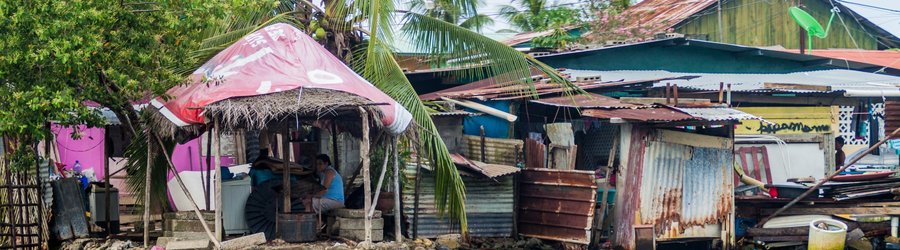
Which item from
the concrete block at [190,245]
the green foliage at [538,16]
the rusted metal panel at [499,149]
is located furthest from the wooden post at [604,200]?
the green foliage at [538,16]

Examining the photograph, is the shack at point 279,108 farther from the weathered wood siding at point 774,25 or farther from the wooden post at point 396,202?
the weathered wood siding at point 774,25

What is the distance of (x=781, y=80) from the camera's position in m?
21.2

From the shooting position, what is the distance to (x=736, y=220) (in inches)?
699

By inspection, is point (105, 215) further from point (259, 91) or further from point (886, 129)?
point (886, 129)

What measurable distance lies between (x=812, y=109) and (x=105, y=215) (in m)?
11.2

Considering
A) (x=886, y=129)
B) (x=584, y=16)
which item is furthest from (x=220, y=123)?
(x=584, y=16)

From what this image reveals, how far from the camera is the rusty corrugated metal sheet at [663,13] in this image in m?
28.4

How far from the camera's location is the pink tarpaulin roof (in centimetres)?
1357

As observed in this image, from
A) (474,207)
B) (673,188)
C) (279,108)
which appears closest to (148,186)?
(279,108)

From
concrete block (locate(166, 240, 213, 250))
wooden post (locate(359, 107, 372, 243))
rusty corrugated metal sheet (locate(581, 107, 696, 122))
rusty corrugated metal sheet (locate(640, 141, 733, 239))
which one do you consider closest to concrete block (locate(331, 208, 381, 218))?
wooden post (locate(359, 107, 372, 243))

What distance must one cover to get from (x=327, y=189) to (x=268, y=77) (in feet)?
6.07

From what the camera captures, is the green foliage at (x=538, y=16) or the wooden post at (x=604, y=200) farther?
the green foliage at (x=538, y=16)

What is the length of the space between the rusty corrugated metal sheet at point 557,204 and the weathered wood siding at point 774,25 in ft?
50.7

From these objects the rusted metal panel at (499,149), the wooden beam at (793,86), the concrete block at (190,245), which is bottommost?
the concrete block at (190,245)
